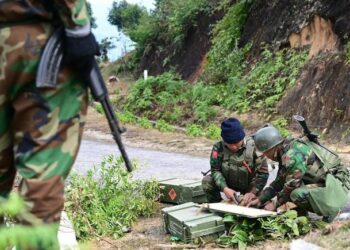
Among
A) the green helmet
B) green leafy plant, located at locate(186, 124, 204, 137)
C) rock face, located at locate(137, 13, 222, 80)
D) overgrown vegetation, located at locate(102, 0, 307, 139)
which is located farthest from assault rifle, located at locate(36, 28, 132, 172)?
rock face, located at locate(137, 13, 222, 80)

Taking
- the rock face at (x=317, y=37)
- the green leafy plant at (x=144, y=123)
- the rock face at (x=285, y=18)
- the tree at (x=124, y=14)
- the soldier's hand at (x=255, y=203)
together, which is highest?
the tree at (x=124, y=14)

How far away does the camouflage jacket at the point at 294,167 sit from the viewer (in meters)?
5.15

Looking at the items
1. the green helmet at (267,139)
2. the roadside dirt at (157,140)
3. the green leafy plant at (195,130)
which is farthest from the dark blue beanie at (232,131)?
the green leafy plant at (195,130)

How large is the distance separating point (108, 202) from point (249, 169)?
58.9 inches

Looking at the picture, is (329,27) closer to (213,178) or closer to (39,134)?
(213,178)

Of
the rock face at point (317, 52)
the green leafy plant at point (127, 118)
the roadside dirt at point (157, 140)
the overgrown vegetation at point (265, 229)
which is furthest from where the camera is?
the green leafy plant at point (127, 118)

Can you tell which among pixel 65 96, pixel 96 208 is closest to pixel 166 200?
pixel 96 208

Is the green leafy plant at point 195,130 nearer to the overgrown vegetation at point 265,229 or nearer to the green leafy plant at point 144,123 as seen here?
the green leafy plant at point 144,123

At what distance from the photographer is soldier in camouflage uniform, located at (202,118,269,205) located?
18.2ft

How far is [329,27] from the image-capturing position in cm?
1353

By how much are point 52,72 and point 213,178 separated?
3.98 metres

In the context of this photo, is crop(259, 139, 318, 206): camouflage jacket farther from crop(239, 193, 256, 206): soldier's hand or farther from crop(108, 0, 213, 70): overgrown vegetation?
crop(108, 0, 213, 70): overgrown vegetation

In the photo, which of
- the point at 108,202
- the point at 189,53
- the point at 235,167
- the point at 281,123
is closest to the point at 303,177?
the point at 235,167

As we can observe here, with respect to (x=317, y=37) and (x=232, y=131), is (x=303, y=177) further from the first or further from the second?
(x=317, y=37)
